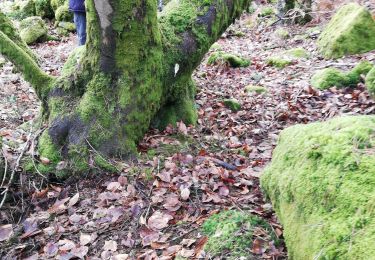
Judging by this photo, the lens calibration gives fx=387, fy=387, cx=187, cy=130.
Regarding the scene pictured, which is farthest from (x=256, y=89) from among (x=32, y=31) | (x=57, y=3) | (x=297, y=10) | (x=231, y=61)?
(x=57, y=3)

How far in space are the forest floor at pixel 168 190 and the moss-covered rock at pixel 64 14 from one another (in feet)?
34.4

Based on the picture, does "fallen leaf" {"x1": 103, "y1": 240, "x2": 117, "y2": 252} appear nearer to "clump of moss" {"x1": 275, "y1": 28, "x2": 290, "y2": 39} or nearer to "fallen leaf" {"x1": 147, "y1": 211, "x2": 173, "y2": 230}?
"fallen leaf" {"x1": 147, "y1": 211, "x2": 173, "y2": 230}

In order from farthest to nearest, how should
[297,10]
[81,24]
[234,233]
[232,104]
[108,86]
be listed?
[297,10], [81,24], [232,104], [108,86], [234,233]

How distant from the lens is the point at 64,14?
15586 mm

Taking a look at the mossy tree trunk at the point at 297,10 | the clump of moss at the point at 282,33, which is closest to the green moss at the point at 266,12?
the mossy tree trunk at the point at 297,10

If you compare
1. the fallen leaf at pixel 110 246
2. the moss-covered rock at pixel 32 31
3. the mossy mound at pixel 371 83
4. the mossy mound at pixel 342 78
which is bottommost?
the fallen leaf at pixel 110 246

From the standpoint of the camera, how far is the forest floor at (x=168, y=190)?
3174mm

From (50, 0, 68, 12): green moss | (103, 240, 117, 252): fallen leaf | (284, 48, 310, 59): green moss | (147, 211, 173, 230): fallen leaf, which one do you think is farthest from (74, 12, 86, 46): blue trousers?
(50, 0, 68, 12): green moss

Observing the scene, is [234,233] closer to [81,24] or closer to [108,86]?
[108,86]

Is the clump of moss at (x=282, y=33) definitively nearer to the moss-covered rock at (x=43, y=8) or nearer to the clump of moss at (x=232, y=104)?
the clump of moss at (x=232, y=104)

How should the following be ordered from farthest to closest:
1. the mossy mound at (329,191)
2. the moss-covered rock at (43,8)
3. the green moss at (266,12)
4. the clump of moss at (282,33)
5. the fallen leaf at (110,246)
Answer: the moss-covered rock at (43,8) < the green moss at (266,12) < the clump of moss at (282,33) < the fallen leaf at (110,246) < the mossy mound at (329,191)

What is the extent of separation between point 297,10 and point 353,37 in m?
4.50

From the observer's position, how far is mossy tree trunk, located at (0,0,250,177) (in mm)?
3984

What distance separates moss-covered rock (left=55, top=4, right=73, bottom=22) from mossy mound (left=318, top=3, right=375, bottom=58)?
35.7 ft
